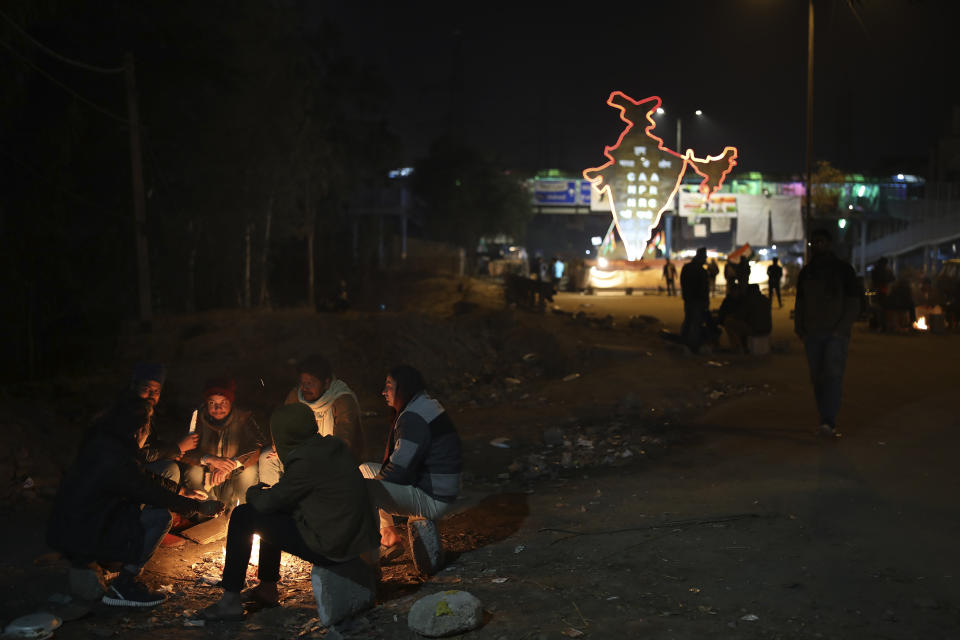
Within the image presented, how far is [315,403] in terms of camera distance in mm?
6000

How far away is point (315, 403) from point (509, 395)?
7.45 meters

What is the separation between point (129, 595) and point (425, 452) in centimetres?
191

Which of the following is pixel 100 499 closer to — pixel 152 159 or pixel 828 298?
pixel 828 298

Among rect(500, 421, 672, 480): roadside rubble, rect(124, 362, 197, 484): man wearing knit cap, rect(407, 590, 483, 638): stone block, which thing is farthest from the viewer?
rect(500, 421, 672, 480): roadside rubble

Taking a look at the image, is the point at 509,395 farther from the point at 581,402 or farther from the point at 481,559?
the point at 481,559

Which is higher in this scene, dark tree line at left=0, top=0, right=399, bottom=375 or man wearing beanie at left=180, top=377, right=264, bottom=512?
dark tree line at left=0, top=0, right=399, bottom=375

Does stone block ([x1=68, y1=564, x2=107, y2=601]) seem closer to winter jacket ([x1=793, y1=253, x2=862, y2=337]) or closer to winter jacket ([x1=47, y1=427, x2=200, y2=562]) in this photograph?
winter jacket ([x1=47, y1=427, x2=200, y2=562])

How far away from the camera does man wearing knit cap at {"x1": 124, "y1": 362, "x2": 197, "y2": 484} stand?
16.3 ft

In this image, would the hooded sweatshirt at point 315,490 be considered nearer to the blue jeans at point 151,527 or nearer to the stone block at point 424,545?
the stone block at point 424,545

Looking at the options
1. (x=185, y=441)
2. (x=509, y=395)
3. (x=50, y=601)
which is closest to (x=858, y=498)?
(x=185, y=441)

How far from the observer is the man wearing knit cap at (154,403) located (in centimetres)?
495

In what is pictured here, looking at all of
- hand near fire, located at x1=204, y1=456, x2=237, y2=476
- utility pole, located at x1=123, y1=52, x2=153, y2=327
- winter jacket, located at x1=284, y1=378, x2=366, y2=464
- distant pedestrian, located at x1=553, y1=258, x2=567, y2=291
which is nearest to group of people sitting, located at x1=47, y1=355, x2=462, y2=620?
hand near fire, located at x1=204, y1=456, x2=237, y2=476

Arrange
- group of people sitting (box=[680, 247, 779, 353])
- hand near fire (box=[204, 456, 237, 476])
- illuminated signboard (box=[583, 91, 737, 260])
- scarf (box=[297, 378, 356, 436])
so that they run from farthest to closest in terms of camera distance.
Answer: illuminated signboard (box=[583, 91, 737, 260])
group of people sitting (box=[680, 247, 779, 353])
scarf (box=[297, 378, 356, 436])
hand near fire (box=[204, 456, 237, 476])

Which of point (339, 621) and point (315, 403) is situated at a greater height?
point (315, 403)
